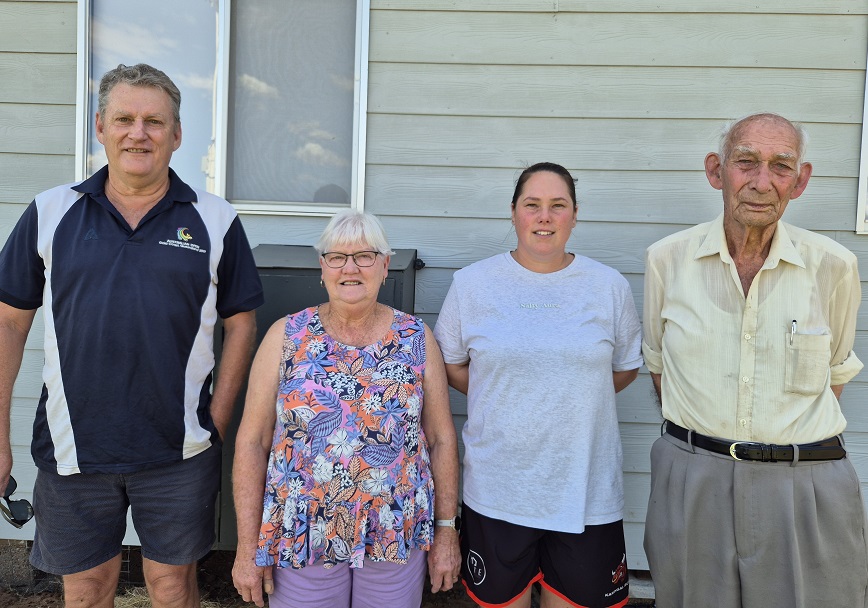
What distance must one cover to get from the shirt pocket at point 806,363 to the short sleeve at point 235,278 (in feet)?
5.06

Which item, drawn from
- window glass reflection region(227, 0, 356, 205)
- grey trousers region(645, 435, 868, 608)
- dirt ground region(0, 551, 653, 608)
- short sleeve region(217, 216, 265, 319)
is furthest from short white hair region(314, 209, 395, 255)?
dirt ground region(0, 551, 653, 608)

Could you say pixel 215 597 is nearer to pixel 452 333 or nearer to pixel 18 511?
pixel 18 511

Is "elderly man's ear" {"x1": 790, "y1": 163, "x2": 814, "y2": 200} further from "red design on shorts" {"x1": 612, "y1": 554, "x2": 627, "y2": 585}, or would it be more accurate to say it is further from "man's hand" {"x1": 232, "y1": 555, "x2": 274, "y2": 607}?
"man's hand" {"x1": 232, "y1": 555, "x2": 274, "y2": 607}

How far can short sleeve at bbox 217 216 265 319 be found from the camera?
2080 mm

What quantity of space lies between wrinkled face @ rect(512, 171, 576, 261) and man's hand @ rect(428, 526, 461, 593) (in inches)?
34.0

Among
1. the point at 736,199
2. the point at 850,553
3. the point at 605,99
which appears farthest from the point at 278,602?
the point at 605,99

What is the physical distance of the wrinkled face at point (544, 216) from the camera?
205 cm

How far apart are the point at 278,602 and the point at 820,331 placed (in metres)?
1.68

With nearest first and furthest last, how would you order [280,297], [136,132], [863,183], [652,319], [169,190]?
[136,132] → [169,190] → [652,319] → [280,297] → [863,183]

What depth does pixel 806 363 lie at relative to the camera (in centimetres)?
183

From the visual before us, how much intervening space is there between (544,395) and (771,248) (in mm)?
750

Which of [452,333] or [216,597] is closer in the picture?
[452,333]

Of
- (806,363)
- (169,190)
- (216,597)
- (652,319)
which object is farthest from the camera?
(216,597)

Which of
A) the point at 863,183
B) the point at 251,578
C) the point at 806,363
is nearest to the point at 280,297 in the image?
the point at 251,578
